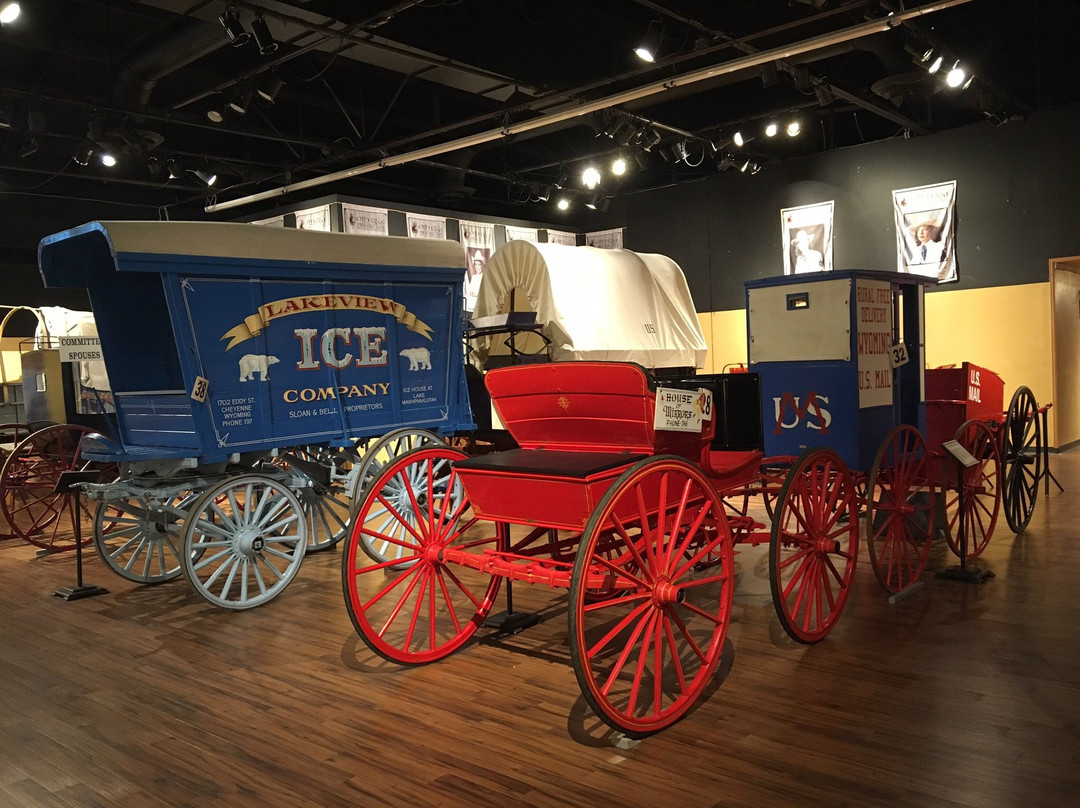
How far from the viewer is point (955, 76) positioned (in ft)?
27.6

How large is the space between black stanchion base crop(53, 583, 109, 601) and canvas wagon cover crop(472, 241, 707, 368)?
136 inches

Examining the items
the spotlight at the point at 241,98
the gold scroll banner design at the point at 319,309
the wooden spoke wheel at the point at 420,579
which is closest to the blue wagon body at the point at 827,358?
the wooden spoke wheel at the point at 420,579

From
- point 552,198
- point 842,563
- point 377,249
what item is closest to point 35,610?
point 377,249

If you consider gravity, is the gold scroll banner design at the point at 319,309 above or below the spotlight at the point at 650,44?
below

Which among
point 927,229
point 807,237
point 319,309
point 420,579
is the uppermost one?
point 807,237

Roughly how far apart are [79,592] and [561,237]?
421 inches

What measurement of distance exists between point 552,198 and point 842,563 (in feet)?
30.9

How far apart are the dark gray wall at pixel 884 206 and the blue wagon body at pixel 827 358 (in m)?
6.60

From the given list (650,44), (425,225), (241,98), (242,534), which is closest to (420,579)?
(242,534)

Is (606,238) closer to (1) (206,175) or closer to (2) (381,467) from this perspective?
(1) (206,175)

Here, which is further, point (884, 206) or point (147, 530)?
point (884, 206)

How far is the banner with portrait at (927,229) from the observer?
10.9 m

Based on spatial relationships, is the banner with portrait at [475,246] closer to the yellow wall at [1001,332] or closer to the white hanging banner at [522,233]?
the white hanging banner at [522,233]

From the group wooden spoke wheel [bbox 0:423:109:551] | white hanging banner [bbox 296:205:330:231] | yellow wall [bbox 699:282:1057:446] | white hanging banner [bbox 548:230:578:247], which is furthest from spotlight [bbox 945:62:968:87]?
wooden spoke wheel [bbox 0:423:109:551]
